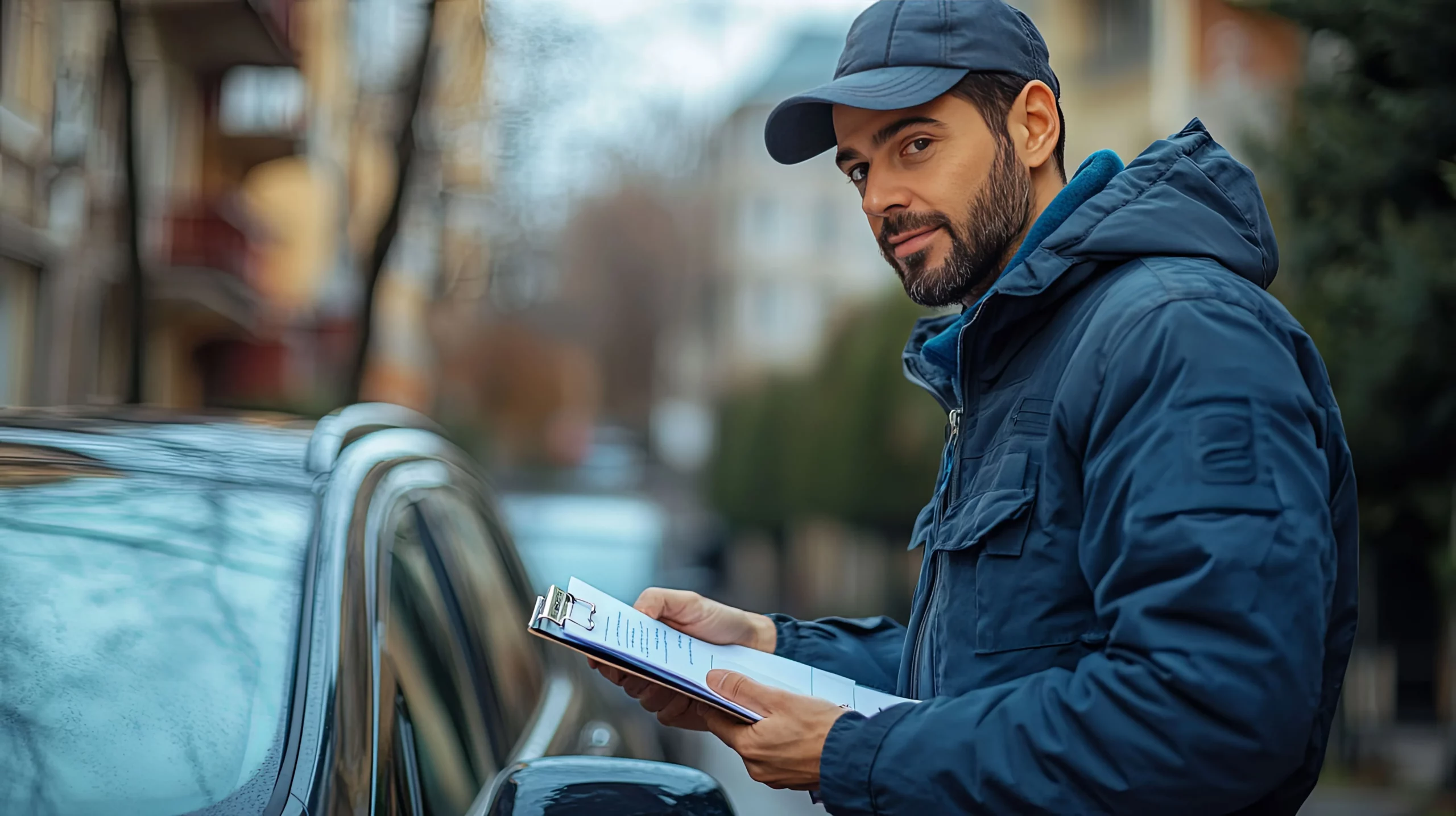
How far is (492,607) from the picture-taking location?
3535 millimetres

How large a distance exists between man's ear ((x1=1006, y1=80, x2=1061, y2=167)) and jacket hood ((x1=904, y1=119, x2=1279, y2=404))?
18 cm

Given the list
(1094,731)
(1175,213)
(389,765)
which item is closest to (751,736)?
(1094,731)

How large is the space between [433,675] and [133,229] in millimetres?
8463

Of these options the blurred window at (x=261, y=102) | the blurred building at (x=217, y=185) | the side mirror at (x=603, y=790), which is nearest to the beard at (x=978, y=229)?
the side mirror at (x=603, y=790)

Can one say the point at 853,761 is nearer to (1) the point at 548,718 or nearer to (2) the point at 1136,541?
(2) the point at 1136,541

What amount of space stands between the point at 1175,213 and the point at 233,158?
22069 mm

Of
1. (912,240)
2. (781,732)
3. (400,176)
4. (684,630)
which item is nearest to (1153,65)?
(400,176)

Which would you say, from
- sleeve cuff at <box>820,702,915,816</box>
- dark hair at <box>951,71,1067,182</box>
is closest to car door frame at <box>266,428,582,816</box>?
sleeve cuff at <box>820,702,915,816</box>

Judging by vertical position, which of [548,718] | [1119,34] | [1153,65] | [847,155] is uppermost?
[1119,34]

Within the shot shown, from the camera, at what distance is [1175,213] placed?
1732 mm

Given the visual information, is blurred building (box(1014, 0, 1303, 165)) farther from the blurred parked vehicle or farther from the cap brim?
the cap brim

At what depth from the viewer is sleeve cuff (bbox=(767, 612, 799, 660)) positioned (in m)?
2.25

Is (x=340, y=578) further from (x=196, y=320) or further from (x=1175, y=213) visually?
(x=196, y=320)

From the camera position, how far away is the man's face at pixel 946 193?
1960 mm
